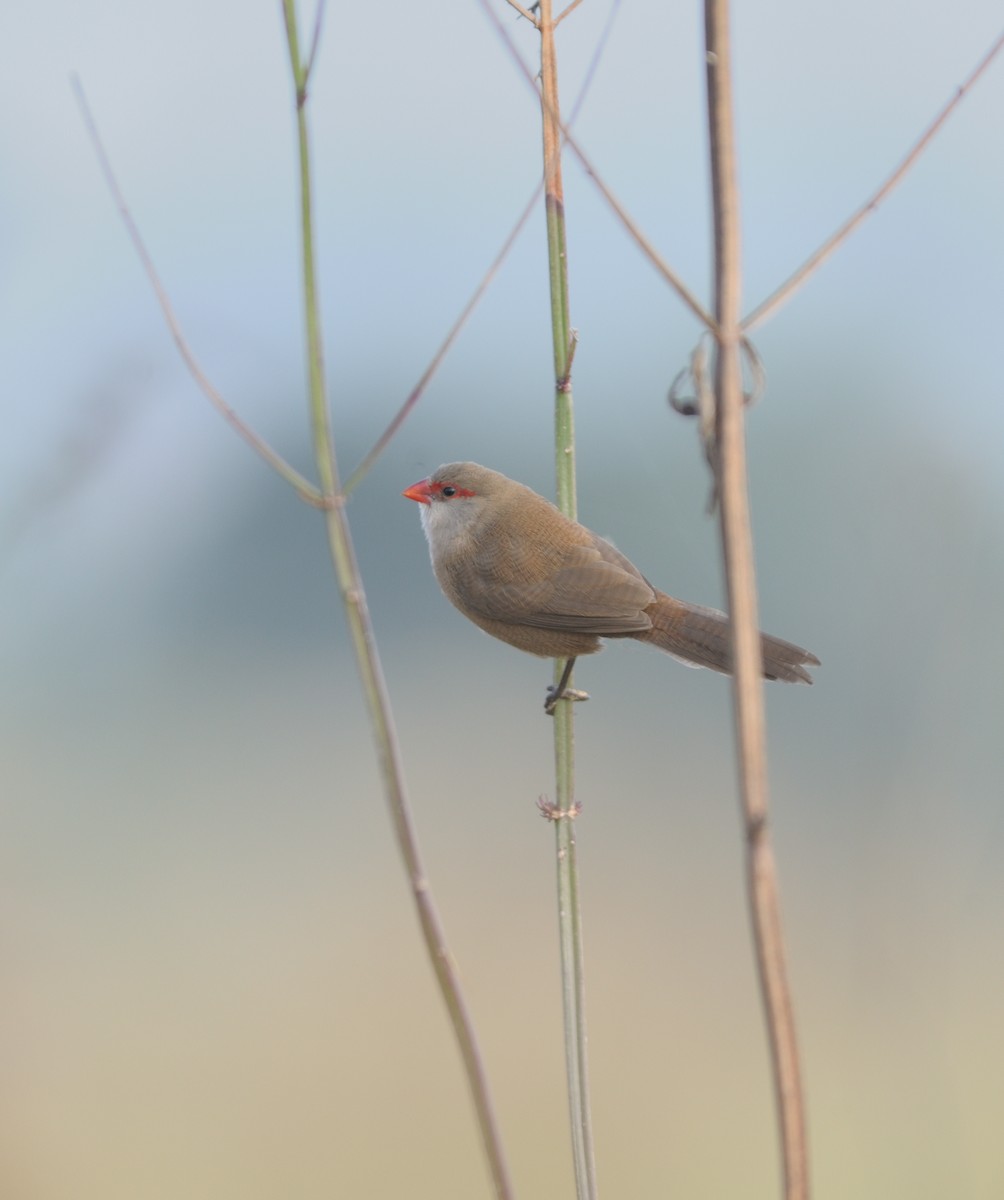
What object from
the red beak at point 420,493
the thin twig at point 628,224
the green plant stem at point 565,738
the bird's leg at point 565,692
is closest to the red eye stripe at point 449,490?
the red beak at point 420,493

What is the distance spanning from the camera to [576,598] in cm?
216

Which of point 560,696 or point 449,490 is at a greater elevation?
point 449,490

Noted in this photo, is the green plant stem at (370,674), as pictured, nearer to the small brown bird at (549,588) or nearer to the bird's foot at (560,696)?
the bird's foot at (560,696)

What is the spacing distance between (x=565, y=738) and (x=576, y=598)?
72 cm

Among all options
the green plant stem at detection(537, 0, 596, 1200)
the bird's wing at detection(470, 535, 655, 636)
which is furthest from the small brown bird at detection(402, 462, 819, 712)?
the green plant stem at detection(537, 0, 596, 1200)

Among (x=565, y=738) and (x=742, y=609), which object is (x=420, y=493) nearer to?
(x=565, y=738)

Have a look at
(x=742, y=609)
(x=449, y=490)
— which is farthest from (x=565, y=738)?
(x=449, y=490)

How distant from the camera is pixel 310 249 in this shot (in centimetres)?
74

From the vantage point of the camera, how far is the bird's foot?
171cm

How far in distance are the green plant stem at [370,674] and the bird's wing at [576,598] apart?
1.43 metres

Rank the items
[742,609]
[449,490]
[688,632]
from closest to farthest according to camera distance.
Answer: [742,609] → [688,632] → [449,490]

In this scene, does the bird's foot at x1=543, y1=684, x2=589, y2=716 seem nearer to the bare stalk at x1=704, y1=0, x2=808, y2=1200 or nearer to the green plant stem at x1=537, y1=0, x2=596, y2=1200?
the green plant stem at x1=537, y1=0, x2=596, y2=1200

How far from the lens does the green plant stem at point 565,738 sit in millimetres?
917

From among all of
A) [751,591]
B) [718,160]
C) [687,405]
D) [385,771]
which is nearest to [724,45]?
[718,160]
